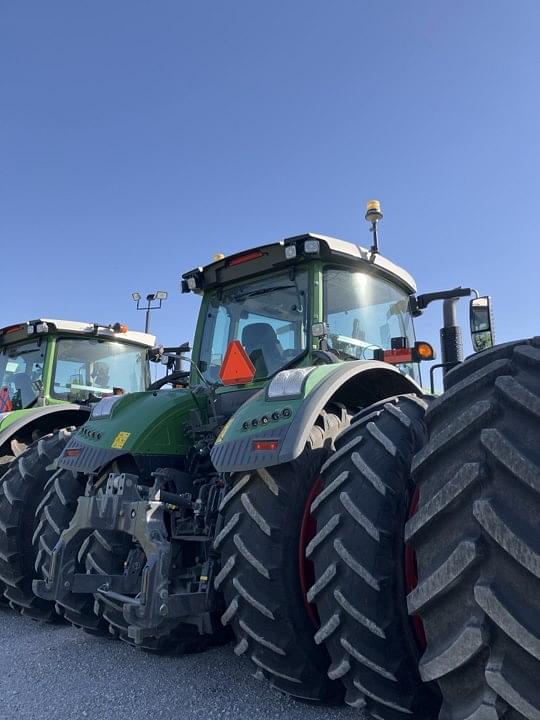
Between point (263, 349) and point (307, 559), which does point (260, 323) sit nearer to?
point (263, 349)

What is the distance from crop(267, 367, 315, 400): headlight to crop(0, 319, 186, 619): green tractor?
214 cm

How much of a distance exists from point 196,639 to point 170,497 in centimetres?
96

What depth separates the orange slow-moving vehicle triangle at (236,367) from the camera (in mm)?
3766

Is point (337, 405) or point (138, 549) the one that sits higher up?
point (337, 405)

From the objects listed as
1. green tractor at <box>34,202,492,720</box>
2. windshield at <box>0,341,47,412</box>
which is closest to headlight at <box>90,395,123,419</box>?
green tractor at <box>34,202,492,720</box>

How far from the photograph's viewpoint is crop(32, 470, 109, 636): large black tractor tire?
3693 mm

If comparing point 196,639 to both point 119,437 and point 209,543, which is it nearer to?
point 209,543

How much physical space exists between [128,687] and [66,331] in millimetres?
4329

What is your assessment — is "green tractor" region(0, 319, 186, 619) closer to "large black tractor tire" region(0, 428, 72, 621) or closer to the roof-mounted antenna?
"large black tractor tire" region(0, 428, 72, 621)

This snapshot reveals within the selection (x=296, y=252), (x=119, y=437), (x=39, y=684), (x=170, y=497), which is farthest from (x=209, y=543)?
(x=296, y=252)

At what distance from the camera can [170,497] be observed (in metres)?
3.20

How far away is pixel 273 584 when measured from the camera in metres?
2.57

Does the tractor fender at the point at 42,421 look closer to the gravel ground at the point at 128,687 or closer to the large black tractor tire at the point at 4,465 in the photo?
the large black tractor tire at the point at 4,465

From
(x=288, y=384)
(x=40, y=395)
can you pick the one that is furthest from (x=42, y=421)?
(x=288, y=384)
